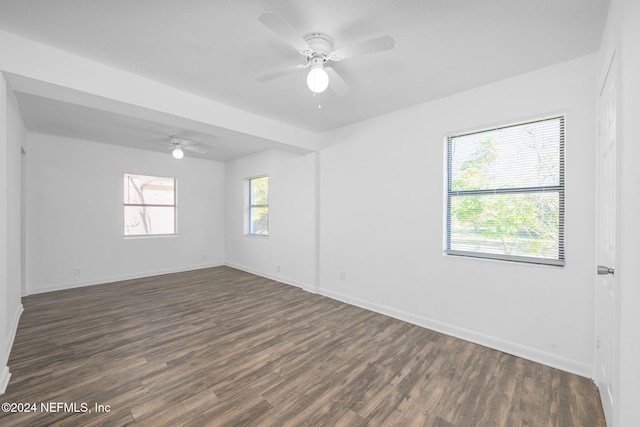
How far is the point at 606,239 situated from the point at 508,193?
90 centimetres

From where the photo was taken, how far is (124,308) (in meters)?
3.67

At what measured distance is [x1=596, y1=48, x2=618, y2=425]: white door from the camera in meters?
1.57

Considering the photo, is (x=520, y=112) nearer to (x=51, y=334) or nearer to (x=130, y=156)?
(x=51, y=334)

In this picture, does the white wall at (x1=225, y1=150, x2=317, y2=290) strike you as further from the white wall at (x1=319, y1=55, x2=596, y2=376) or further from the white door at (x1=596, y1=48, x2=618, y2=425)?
the white door at (x1=596, y1=48, x2=618, y2=425)

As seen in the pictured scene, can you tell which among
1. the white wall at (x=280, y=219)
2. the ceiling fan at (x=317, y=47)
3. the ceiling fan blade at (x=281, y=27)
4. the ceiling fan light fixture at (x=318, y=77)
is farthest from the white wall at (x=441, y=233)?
the ceiling fan blade at (x=281, y=27)

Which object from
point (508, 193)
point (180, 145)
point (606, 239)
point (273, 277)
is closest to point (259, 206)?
point (273, 277)

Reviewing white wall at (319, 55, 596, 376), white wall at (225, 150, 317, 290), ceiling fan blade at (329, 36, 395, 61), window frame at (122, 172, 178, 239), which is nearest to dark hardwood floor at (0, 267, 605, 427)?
white wall at (319, 55, 596, 376)

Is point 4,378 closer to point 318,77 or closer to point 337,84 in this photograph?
point 318,77

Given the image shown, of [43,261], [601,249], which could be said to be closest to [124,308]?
[43,261]

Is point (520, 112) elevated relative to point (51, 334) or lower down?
elevated

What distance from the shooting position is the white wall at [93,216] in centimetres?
433

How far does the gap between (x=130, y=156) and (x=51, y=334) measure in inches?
137

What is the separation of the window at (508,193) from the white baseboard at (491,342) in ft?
2.64

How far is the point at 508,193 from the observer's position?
8.61 feet
